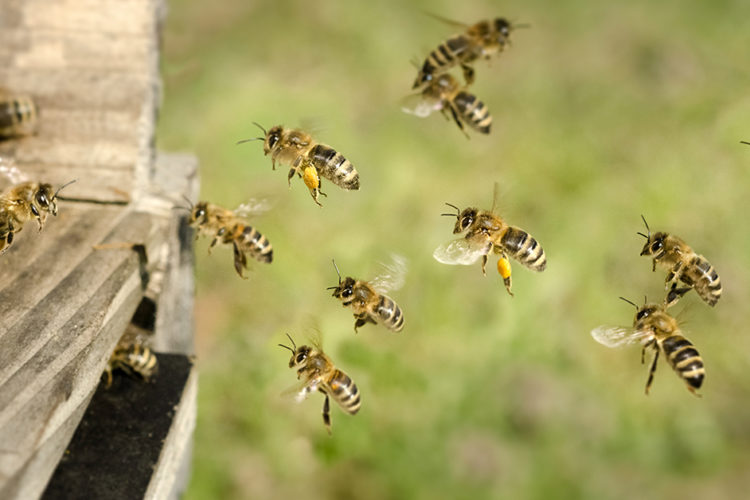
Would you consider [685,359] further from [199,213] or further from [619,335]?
[199,213]

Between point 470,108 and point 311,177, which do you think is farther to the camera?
point 470,108


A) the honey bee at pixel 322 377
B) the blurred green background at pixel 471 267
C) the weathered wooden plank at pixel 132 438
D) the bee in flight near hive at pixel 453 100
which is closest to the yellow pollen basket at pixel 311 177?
the honey bee at pixel 322 377

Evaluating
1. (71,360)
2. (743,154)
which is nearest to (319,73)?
(743,154)

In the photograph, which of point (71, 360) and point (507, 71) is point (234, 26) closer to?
point (507, 71)

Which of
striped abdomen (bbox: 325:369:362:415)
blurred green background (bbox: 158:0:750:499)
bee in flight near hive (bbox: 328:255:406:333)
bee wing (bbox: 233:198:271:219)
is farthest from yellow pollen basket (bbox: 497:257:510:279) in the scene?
blurred green background (bbox: 158:0:750:499)

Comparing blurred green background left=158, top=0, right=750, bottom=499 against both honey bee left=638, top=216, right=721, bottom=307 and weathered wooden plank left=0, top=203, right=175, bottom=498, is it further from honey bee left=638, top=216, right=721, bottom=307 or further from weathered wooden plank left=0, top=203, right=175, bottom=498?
weathered wooden plank left=0, top=203, right=175, bottom=498

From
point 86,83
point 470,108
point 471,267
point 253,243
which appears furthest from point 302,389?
point 471,267

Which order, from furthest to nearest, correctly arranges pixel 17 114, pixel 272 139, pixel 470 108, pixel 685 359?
1. pixel 470 108
2. pixel 272 139
3. pixel 685 359
4. pixel 17 114

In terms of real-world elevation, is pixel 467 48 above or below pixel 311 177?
above
